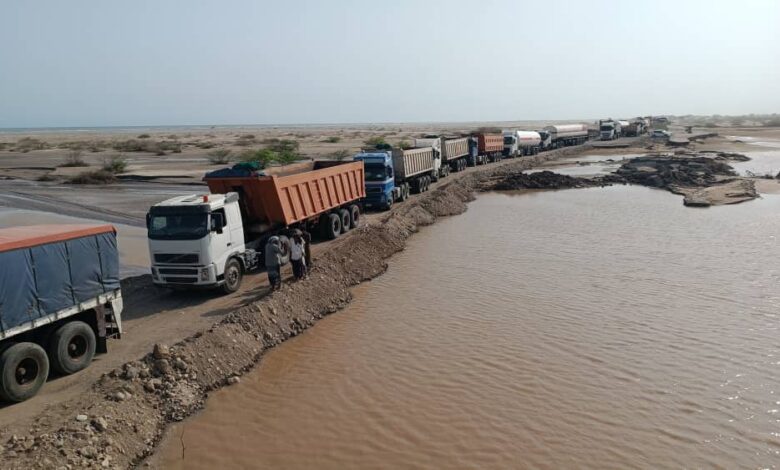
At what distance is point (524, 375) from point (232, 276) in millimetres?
7108

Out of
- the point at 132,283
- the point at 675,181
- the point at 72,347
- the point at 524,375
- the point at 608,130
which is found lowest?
the point at 524,375

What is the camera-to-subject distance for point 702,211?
26469 mm

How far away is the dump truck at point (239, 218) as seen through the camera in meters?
12.2

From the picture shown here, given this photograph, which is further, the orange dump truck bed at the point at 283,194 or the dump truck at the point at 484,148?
the dump truck at the point at 484,148

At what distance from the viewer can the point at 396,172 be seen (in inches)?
1089

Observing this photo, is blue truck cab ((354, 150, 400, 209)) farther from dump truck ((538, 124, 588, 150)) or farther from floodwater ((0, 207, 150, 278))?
dump truck ((538, 124, 588, 150))

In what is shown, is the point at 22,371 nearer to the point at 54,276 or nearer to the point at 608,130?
the point at 54,276

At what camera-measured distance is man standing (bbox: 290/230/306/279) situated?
1306 cm

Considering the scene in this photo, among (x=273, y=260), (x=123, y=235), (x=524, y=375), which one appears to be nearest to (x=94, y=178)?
(x=123, y=235)

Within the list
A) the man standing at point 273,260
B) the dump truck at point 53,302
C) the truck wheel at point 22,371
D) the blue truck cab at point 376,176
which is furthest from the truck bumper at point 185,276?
the blue truck cab at point 376,176

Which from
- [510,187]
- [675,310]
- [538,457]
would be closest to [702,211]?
[510,187]

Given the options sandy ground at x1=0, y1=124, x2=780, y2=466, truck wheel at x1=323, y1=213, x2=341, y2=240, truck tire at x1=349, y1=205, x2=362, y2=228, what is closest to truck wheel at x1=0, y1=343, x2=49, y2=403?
sandy ground at x1=0, y1=124, x2=780, y2=466

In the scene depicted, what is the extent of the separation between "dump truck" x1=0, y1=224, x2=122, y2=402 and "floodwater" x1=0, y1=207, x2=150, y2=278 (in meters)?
5.60

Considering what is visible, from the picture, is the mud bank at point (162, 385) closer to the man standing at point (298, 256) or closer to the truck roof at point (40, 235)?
the man standing at point (298, 256)
